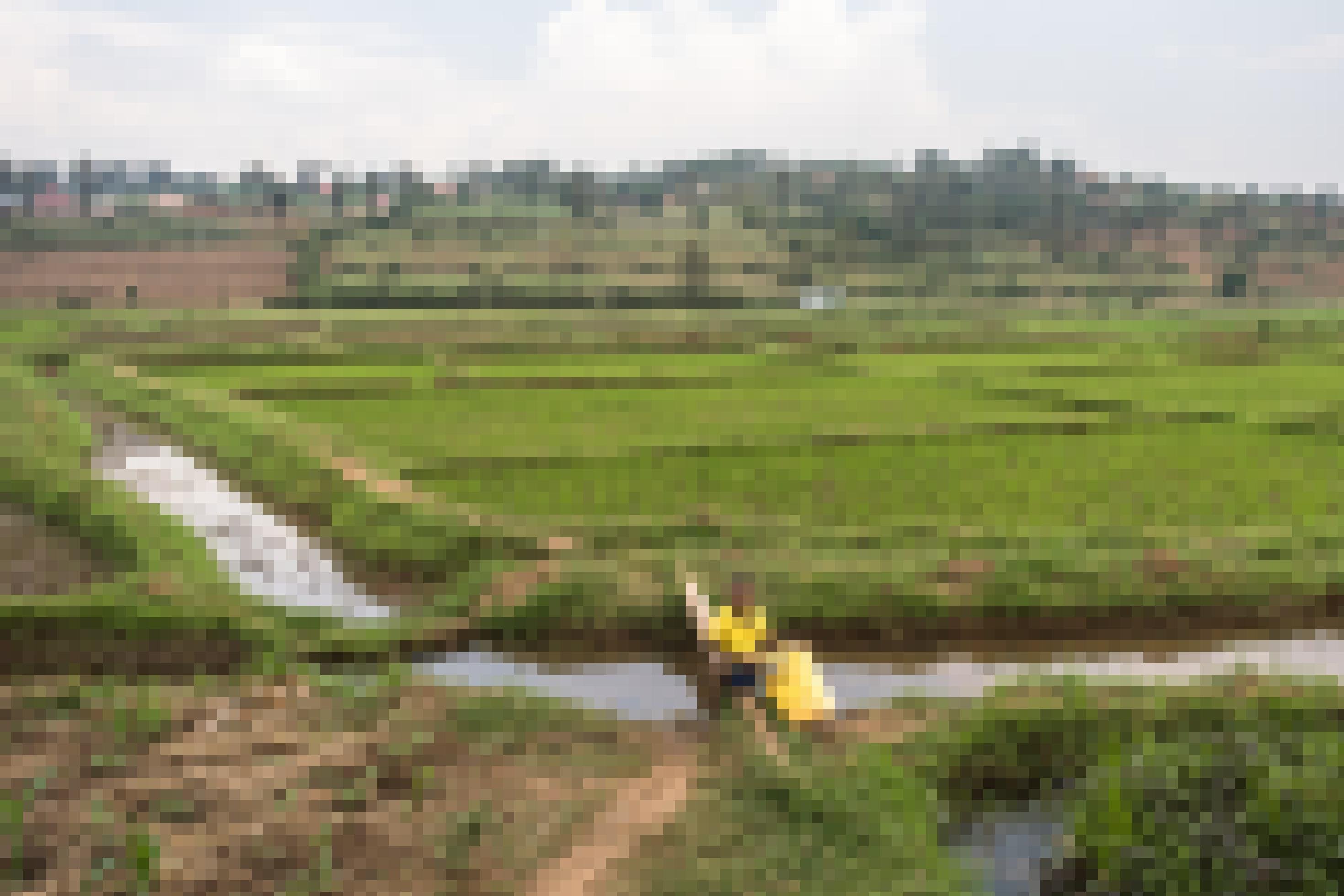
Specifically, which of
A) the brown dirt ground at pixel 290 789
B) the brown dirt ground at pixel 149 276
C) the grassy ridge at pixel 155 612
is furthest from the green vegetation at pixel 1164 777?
the brown dirt ground at pixel 149 276

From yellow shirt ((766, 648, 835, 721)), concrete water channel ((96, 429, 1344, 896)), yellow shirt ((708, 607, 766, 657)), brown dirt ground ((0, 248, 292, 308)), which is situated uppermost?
brown dirt ground ((0, 248, 292, 308))

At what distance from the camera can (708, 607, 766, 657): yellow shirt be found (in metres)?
7.57

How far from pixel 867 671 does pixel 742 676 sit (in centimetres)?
206

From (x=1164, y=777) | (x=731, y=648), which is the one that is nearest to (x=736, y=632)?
(x=731, y=648)

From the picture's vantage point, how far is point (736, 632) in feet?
25.0

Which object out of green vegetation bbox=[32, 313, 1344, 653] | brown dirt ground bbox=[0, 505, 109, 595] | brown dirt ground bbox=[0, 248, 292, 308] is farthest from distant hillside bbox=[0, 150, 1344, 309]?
brown dirt ground bbox=[0, 505, 109, 595]

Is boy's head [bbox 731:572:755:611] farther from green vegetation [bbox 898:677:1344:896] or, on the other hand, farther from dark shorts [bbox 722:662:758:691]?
green vegetation [bbox 898:677:1344:896]

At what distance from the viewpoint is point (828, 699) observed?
7406 mm

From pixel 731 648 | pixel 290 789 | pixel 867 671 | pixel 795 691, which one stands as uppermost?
pixel 731 648

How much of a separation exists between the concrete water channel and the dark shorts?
594 mm

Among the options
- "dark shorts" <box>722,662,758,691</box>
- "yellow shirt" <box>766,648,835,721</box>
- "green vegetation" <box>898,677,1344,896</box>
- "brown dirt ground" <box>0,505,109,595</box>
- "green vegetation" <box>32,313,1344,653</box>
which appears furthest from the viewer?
"green vegetation" <box>32,313,1344,653</box>

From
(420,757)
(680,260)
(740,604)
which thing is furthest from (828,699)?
(680,260)

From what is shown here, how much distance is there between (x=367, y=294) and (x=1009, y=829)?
141ft

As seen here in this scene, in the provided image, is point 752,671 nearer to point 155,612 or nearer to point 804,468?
point 155,612
